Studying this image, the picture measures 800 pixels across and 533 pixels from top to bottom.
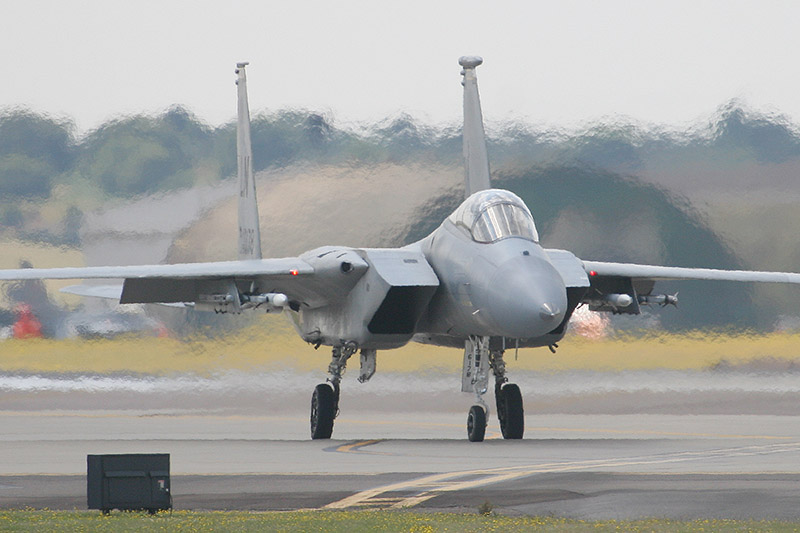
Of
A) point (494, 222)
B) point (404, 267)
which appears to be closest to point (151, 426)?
point (404, 267)

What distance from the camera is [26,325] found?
24.9 meters

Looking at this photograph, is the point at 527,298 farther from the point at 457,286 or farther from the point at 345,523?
the point at 345,523

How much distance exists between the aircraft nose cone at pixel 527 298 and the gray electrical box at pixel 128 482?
7.10 meters

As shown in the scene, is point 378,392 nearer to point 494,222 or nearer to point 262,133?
point 262,133

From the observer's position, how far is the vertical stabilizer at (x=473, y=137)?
74.4 feet

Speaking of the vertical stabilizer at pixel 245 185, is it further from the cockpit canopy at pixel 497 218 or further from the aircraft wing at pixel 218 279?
the cockpit canopy at pixel 497 218

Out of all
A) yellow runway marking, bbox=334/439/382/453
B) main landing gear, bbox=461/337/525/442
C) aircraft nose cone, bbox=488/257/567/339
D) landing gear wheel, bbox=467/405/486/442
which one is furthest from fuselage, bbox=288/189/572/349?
yellow runway marking, bbox=334/439/382/453

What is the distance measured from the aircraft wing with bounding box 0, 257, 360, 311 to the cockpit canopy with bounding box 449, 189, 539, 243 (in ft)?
6.36

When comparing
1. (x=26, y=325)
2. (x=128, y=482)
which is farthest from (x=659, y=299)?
(x=128, y=482)

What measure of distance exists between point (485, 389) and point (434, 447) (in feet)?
4.32

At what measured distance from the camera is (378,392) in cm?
2462

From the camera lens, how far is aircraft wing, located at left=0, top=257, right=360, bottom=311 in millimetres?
19891

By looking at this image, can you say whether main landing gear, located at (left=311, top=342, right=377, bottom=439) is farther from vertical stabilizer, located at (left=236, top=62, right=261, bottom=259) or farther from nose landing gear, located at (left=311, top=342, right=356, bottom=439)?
vertical stabilizer, located at (left=236, top=62, right=261, bottom=259)

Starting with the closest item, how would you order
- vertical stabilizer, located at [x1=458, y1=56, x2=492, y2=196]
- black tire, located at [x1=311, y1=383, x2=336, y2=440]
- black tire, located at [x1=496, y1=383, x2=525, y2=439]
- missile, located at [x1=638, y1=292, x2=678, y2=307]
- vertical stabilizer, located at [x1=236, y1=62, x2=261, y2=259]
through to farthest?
1. black tire, located at [x1=496, y1=383, x2=525, y2=439]
2. missile, located at [x1=638, y1=292, x2=678, y2=307]
3. black tire, located at [x1=311, y1=383, x2=336, y2=440]
4. vertical stabilizer, located at [x1=458, y1=56, x2=492, y2=196]
5. vertical stabilizer, located at [x1=236, y1=62, x2=261, y2=259]
